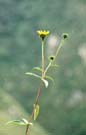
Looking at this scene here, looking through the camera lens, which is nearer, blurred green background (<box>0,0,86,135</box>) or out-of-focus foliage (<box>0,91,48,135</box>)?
out-of-focus foliage (<box>0,91,48,135</box>)

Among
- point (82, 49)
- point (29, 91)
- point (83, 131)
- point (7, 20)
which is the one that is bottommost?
point (83, 131)

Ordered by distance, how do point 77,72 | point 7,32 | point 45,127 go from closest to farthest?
1. point 45,127
2. point 77,72
3. point 7,32

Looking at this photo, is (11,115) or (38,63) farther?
(38,63)

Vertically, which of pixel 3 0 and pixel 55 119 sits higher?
pixel 3 0

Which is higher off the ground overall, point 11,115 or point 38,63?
point 38,63

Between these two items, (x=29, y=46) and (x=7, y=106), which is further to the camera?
(x=29, y=46)

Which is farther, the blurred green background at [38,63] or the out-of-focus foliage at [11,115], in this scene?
the blurred green background at [38,63]

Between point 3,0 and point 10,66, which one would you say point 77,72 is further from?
point 3,0

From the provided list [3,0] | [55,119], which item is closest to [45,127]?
[55,119]
